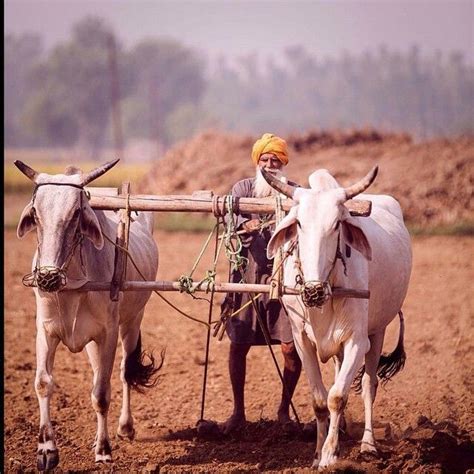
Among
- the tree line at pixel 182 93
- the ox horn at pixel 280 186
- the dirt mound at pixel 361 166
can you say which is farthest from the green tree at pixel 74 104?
the ox horn at pixel 280 186

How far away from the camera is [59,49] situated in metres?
101

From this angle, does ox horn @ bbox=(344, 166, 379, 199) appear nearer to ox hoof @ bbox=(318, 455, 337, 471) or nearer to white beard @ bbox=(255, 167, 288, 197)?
white beard @ bbox=(255, 167, 288, 197)

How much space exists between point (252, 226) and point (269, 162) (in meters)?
0.49

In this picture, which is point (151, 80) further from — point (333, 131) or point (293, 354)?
point (293, 354)

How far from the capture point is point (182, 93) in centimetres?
10300

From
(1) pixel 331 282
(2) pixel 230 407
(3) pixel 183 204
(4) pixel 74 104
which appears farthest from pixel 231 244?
(4) pixel 74 104

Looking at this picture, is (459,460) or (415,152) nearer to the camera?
(459,460)

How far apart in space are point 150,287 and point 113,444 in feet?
4.90

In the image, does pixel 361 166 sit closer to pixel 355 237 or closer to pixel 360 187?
pixel 355 237

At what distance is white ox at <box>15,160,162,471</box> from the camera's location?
18.9 ft

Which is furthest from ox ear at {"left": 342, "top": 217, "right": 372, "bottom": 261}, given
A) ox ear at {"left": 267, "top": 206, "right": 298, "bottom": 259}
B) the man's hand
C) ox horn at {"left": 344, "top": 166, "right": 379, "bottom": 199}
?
the man's hand

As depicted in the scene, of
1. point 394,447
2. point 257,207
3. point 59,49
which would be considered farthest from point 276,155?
point 59,49

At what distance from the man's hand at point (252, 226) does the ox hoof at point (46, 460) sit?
6.29 feet

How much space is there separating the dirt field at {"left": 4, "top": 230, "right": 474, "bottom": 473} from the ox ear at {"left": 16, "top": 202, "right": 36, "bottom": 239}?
145 cm
